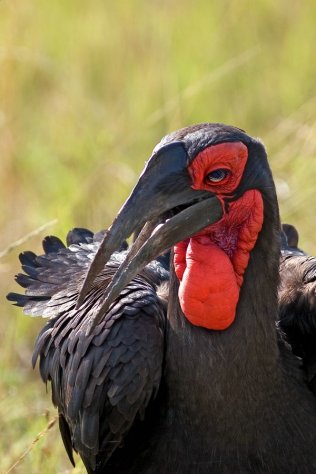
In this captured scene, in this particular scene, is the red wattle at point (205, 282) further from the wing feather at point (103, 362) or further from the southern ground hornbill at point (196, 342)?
the wing feather at point (103, 362)

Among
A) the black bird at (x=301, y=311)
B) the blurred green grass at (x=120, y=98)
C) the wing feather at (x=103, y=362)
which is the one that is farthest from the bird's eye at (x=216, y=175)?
the blurred green grass at (x=120, y=98)

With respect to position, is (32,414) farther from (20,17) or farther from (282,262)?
(20,17)

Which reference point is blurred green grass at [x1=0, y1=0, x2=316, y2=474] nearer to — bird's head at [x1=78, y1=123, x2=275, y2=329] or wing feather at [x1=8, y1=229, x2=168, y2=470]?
wing feather at [x1=8, y1=229, x2=168, y2=470]

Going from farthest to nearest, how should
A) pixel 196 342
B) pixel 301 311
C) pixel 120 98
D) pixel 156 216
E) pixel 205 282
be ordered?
pixel 120 98 → pixel 301 311 → pixel 196 342 → pixel 205 282 → pixel 156 216

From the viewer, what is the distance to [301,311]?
4.40 metres

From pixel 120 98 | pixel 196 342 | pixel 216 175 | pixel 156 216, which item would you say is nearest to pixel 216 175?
pixel 216 175

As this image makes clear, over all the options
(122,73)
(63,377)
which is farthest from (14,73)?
(63,377)

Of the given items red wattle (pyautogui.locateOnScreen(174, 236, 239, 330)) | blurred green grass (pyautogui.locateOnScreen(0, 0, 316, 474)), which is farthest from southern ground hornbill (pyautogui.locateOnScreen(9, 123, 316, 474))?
blurred green grass (pyautogui.locateOnScreen(0, 0, 316, 474))

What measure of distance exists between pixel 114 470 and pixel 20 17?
311cm

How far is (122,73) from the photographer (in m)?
7.73

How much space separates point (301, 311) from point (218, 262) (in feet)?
1.77

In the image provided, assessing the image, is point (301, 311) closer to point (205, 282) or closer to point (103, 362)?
point (205, 282)

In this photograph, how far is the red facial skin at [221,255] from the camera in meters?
3.95

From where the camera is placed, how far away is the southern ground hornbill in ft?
12.7
